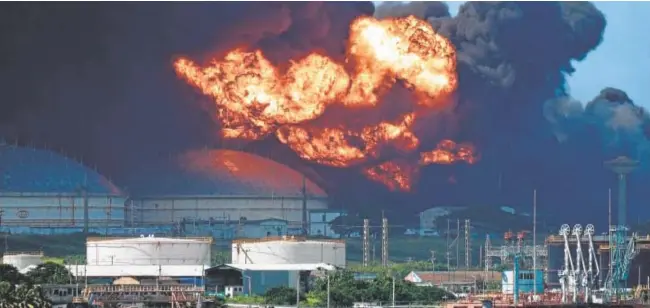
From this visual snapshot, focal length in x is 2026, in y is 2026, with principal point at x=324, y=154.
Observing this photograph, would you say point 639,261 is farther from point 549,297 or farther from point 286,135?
point 286,135

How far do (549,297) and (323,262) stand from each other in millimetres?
35340

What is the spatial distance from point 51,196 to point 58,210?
4.24ft

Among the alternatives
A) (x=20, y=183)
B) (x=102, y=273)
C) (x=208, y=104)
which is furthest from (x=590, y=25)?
(x=102, y=273)

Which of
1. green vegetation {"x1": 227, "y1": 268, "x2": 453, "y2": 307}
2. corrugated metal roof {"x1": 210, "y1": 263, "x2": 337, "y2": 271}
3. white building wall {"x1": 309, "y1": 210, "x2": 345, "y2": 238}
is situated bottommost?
green vegetation {"x1": 227, "y1": 268, "x2": 453, "y2": 307}

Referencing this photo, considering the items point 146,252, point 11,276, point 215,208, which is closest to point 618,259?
point 11,276

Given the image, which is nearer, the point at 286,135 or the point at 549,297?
the point at 549,297

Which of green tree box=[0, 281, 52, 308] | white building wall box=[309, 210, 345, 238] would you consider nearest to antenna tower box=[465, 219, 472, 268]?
white building wall box=[309, 210, 345, 238]

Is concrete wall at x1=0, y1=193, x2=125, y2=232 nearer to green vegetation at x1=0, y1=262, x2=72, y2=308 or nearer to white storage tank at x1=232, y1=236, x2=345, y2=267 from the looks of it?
white storage tank at x1=232, y1=236, x2=345, y2=267

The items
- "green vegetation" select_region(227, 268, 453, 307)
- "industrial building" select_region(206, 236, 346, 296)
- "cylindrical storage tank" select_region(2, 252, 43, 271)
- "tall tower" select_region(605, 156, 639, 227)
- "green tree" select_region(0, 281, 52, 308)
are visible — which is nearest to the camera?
"green tree" select_region(0, 281, 52, 308)

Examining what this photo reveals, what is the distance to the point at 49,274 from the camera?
110812 millimetres

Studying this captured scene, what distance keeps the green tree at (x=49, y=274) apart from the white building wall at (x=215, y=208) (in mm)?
52950

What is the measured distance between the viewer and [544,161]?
599 ft

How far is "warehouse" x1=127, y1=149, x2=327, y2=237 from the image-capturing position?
168375mm

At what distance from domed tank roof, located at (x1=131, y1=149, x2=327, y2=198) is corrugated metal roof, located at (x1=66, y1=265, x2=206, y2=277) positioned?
43.1 metres
